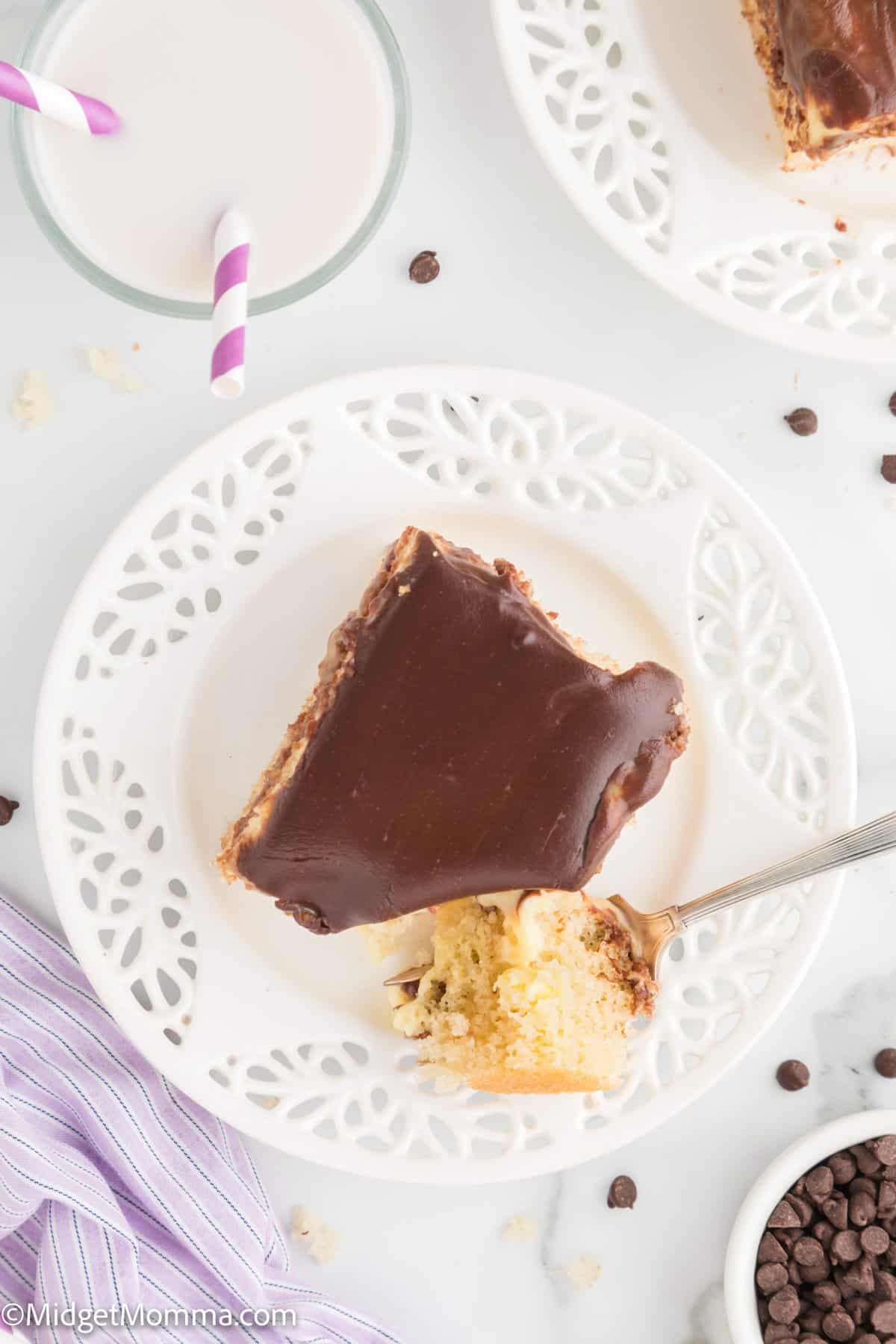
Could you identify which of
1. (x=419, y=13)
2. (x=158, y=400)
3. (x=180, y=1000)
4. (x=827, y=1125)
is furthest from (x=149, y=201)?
(x=827, y=1125)

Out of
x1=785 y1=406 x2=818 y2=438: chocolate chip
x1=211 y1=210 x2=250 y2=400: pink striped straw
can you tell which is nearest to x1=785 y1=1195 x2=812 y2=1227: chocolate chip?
x1=785 y1=406 x2=818 y2=438: chocolate chip

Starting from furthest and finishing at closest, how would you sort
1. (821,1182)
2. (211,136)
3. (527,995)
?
(821,1182)
(527,995)
(211,136)

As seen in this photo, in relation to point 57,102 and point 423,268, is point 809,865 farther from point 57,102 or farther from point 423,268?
point 57,102

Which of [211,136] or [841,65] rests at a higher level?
[841,65]

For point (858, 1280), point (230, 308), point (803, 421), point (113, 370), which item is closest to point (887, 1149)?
point (858, 1280)

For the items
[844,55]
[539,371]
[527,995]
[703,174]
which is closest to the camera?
[844,55]

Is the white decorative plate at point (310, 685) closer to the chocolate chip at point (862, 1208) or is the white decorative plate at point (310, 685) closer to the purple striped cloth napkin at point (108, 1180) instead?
the purple striped cloth napkin at point (108, 1180)

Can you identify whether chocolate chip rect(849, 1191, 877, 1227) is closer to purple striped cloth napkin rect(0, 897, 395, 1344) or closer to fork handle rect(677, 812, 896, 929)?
fork handle rect(677, 812, 896, 929)
